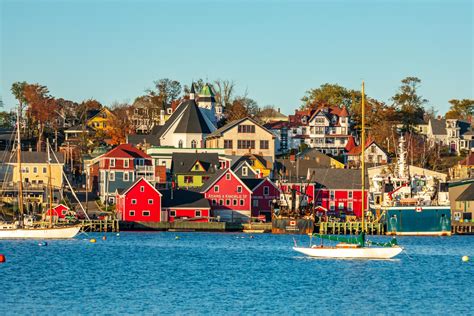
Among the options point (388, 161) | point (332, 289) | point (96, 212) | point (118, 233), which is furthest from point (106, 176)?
point (332, 289)

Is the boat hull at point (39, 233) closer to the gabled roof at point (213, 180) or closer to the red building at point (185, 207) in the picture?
the red building at point (185, 207)

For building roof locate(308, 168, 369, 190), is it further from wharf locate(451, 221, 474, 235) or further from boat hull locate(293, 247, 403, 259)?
boat hull locate(293, 247, 403, 259)

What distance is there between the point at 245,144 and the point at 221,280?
282 feet

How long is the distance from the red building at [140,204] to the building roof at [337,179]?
18923mm

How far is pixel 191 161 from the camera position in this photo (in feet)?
453

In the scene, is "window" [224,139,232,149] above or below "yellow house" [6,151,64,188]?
above

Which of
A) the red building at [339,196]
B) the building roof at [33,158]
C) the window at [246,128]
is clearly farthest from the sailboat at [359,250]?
the window at [246,128]

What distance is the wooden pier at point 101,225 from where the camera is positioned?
11238 centimetres

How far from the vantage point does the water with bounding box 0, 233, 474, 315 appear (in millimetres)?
55688

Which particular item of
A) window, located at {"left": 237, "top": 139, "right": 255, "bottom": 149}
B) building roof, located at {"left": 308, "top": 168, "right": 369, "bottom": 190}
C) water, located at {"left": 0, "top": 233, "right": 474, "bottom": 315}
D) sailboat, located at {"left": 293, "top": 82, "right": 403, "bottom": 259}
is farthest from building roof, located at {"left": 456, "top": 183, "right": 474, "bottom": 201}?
sailboat, located at {"left": 293, "top": 82, "right": 403, "bottom": 259}

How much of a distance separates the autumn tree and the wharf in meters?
71.4

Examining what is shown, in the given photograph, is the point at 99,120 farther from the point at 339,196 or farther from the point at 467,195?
the point at 467,195

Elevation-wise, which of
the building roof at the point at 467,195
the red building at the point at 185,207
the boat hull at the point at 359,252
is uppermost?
the building roof at the point at 467,195

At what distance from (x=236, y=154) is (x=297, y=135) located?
3109 centimetres
